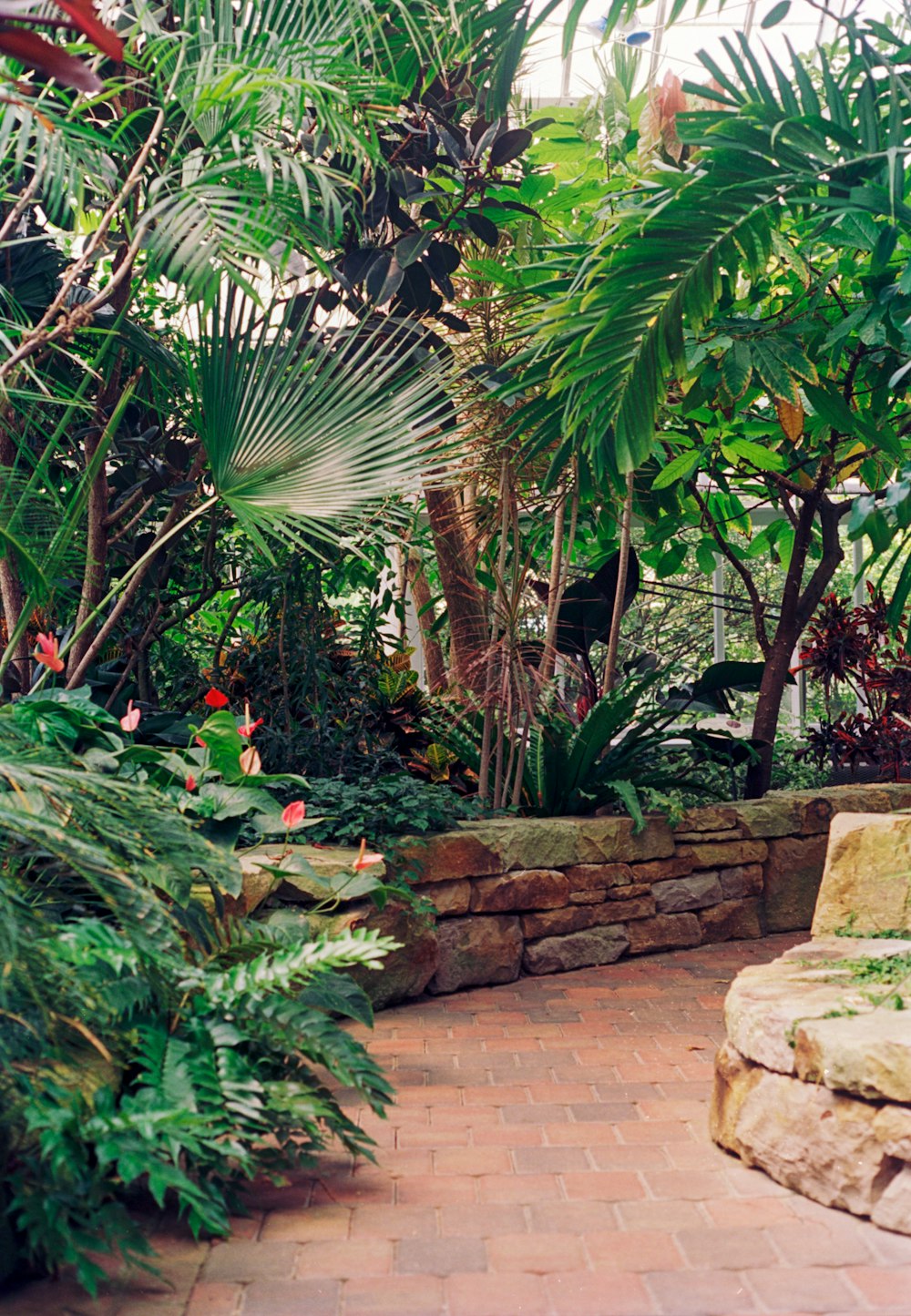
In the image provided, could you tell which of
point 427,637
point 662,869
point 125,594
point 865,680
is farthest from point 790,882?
point 125,594

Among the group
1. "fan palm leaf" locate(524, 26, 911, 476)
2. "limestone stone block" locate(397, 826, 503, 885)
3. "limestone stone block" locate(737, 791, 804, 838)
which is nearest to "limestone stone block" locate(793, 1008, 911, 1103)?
"limestone stone block" locate(397, 826, 503, 885)

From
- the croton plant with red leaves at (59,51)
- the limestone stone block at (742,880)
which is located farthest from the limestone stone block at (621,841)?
the croton plant with red leaves at (59,51)

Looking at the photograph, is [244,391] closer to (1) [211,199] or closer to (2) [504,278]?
(1) [211,199]

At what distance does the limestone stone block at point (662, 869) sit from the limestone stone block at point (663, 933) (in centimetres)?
17

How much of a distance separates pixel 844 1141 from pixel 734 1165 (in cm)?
35

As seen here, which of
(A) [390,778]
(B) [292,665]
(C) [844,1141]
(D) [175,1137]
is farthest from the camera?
(B) [292,665]

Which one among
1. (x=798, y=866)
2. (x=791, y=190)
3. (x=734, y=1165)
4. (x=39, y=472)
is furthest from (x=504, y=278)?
(x=734, y=1165)

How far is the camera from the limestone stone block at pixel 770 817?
5.09 m

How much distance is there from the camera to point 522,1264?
6.77ft

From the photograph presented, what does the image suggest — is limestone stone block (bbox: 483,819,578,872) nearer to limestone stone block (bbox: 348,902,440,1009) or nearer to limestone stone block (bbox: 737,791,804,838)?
limestone stone block (bbox: 348,902,440,1009)

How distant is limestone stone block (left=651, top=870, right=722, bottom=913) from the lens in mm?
4781

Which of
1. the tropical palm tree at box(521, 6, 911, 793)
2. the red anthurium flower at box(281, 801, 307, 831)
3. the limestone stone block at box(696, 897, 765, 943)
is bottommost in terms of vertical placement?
the limestone stone block at box(696, 897, 765, 943)

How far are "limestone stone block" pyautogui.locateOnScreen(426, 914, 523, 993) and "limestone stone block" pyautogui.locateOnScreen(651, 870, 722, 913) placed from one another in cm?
78

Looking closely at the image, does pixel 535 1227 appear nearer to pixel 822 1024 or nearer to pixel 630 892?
pixel 822 1024
